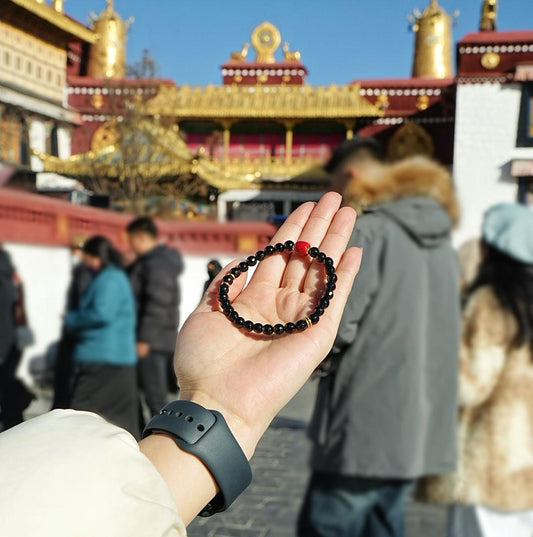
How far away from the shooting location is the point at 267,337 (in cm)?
116

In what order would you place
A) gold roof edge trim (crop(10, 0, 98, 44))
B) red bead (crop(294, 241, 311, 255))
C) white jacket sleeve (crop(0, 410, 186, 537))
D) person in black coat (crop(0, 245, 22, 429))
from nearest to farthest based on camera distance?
white jacket sleeve (crop(0, 410, 186, 537))
red bead (crop(294, 241, 311, 255))
person in black coat (crop(0, 245, 22, 429))
gold roof edge trim (crop(10, 0, 98, 44))

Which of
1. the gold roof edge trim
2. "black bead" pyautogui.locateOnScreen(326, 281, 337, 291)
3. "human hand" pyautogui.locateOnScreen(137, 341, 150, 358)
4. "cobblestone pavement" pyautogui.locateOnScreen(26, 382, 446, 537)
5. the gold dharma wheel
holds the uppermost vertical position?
the gold roof edge trim

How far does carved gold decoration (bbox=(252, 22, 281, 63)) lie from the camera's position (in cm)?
2312

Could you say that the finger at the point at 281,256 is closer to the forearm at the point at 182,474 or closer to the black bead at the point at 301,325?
the black bead at the point at 301,325

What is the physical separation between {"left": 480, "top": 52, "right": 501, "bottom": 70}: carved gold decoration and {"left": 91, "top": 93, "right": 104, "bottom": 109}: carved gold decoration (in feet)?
33.8

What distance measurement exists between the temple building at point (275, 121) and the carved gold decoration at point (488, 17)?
0.13 ft

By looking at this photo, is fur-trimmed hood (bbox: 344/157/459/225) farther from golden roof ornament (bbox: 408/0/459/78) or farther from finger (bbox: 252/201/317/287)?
golden roof ornament (bbox: 408/0/459/78)

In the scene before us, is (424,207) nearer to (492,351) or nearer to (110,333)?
(492,351)

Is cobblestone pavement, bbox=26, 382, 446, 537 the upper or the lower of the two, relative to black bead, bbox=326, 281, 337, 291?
lower

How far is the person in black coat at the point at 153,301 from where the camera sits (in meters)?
4.14

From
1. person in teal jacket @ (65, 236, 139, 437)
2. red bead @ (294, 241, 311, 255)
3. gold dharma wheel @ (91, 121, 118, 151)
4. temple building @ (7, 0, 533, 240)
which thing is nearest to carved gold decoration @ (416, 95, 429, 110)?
temple building @ (7, 0, 533, 240)

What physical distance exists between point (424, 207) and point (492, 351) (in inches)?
21.0

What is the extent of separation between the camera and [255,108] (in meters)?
18.6

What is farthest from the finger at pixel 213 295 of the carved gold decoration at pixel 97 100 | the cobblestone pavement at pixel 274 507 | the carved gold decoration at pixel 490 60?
the carved gold decoration at pixel 97 100
